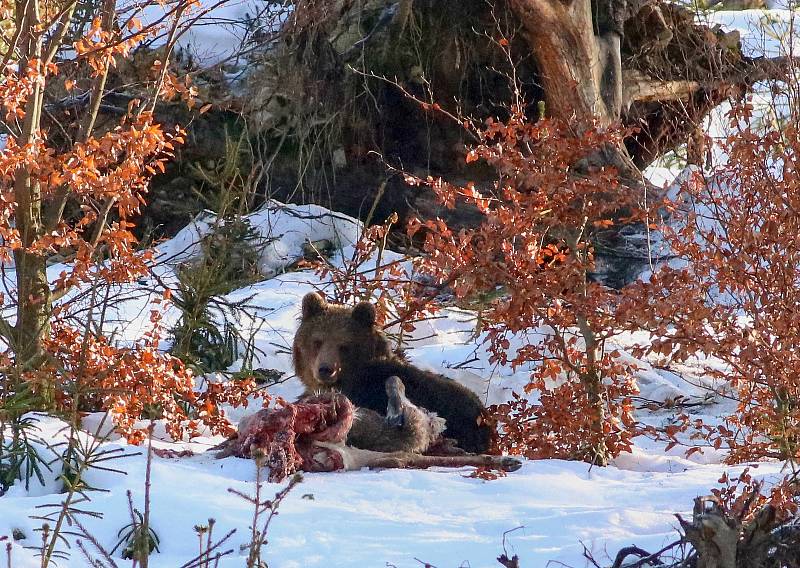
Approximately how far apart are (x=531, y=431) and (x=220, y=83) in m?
7.66

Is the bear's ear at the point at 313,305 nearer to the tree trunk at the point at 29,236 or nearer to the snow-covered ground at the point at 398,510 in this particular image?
the snow-covered ground at the point at 398,510

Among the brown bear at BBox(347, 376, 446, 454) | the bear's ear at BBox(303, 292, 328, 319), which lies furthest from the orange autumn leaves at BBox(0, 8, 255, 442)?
the brown bear at BBox(347, 376, 446, 454)

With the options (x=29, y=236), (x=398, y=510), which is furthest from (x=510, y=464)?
(x=29, y=236)

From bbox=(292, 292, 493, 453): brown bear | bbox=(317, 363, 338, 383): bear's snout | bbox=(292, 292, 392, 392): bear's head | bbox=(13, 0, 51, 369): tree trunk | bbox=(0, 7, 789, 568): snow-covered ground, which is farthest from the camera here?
Result: bbox=(292, 292, 392, 392): bear's head

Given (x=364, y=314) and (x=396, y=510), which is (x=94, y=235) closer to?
(x=364, y=314)

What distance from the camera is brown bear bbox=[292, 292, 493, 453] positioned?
7496mm

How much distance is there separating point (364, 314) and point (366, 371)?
423mm

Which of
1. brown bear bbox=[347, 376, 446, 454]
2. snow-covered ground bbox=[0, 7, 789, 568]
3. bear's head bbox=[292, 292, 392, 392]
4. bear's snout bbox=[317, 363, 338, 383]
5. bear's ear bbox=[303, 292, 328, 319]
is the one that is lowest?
snow-covered ground bbox=[0, 7, 789, 568]

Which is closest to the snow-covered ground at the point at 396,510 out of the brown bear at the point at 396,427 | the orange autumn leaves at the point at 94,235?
the orange autumn leaves at the point at 94,235

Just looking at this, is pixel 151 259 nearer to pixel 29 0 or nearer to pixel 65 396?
pixel 65 396

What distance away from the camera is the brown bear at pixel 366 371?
7.50 m

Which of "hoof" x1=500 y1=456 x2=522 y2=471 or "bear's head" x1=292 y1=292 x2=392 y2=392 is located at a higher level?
"bear's head" x1=292 y1=292 x2=392 y2=392

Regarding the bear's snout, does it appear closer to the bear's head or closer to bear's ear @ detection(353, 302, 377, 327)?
the bear's head

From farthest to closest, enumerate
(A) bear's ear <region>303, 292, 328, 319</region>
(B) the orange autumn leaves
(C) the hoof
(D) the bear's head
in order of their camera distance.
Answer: (A) bear's ear <region>303, 292, 328, 319</region>, (D) the bear's head, (C) the hoof, (B) the orange autumn leaves
